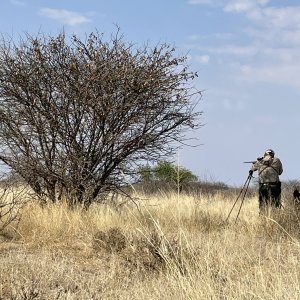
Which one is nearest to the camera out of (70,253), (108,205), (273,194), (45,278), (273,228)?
(45,278)

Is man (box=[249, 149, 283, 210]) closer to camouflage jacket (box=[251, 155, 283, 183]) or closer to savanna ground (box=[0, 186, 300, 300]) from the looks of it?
camouflage jacket (box=[251, 155, 283, 183])

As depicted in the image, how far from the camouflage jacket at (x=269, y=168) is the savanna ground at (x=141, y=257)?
120 inches

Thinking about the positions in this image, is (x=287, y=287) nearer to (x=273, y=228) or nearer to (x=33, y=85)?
(x=273, y=228)

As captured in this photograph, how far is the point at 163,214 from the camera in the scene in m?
10.7

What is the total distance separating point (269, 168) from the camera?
544 inches

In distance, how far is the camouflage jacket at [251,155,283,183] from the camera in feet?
45.1

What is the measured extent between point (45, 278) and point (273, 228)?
16.0ft

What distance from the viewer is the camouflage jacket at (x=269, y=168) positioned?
13.8 m

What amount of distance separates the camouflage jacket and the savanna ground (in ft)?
9.99

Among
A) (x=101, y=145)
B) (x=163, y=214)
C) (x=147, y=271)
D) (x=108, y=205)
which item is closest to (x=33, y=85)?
(x=101, y=145)

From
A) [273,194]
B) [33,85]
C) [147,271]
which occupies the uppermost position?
[33,85]

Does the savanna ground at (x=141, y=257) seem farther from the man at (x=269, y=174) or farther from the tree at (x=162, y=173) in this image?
the man at (x=269, y=174)

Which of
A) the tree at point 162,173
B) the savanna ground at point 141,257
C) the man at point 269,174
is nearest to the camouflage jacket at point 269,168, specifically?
the man at point 269,174

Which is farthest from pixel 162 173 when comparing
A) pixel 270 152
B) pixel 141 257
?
pixel 141 257
